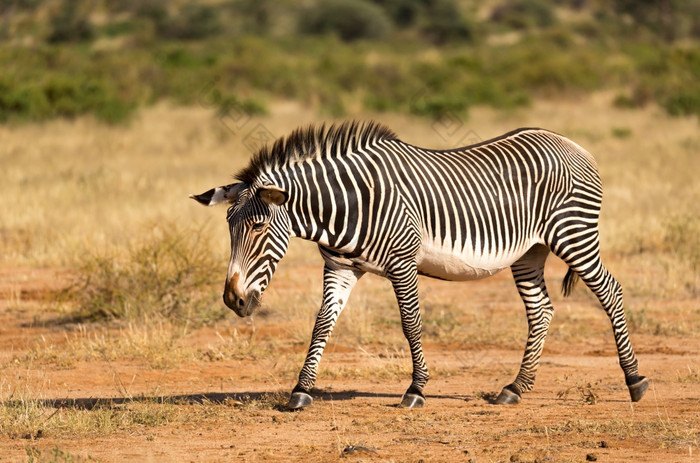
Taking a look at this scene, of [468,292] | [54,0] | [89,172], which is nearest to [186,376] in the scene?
[468,292]

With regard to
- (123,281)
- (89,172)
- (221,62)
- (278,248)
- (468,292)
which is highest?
(278,248)

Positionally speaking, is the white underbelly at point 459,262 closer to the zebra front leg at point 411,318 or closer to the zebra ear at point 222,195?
the zebra front leg at point 411,318

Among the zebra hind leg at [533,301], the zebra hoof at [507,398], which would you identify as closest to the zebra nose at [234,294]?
the zebra hoof at [507,398]

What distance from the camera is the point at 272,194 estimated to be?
20.4 ft

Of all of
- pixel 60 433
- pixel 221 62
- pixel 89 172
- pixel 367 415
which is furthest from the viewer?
pixel 221 62

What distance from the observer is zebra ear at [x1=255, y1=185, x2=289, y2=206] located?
6168mm

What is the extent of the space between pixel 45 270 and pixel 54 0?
53137mm

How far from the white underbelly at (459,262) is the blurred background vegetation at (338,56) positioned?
1705 cm

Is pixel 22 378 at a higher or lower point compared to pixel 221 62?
higher

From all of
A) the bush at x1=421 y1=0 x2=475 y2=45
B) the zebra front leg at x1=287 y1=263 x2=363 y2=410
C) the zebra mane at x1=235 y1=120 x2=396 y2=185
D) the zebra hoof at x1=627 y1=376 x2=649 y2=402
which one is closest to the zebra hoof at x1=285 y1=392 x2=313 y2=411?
the zebra front leg at x1=287 y1=263 x2=363 y2=410

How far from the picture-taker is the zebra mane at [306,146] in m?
6.51

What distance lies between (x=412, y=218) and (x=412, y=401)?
1.22 meters

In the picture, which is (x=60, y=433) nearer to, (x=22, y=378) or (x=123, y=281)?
(x=22, y=378)

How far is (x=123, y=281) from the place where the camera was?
9719 millimetres
